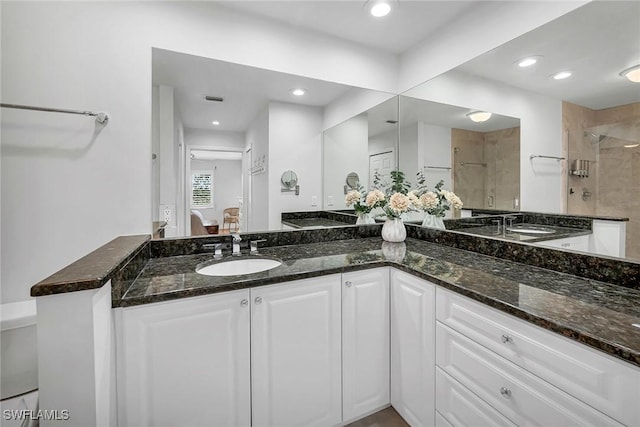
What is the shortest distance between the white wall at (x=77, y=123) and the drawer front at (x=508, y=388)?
5.54ft

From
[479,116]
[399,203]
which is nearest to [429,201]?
[399,203]

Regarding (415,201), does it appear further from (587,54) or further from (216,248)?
(216,248)

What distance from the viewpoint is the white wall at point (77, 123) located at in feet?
4.30

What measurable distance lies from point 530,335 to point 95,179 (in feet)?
6.72

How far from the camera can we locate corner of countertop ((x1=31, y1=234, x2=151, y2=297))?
2.30 feet

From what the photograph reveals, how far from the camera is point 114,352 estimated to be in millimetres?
946

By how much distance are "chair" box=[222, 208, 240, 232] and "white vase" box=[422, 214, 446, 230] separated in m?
1.37

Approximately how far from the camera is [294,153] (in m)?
2.05

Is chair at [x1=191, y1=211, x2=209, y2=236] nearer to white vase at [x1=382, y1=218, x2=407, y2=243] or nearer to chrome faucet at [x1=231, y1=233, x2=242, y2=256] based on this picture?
chrome faucet at [x1=231, y1=233, x2=242, y2=256]

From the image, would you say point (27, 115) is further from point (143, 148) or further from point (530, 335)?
point (530, 335)

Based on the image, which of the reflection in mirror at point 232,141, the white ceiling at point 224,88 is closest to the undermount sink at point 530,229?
the reflection in mirror at point 232,141

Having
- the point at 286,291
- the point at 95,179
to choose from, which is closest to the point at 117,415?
the point at 286,291

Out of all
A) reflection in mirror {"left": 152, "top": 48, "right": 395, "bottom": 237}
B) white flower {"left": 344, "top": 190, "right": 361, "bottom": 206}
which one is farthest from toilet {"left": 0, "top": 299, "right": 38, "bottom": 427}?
white flower {"left": 344, "top": 190, "right": 361, "bottom": 206}

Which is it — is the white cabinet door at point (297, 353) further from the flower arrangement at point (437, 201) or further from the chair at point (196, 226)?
the flower arrangement at point (437, 201)
